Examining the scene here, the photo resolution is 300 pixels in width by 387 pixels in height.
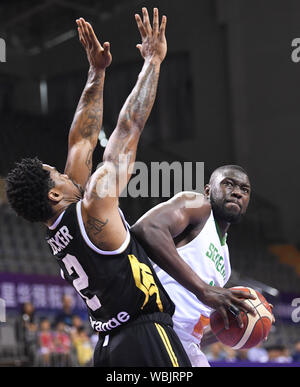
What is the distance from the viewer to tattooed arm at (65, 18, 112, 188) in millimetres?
3203

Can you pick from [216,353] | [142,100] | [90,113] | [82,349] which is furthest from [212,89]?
[142,100]

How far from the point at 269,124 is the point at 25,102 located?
223 inches

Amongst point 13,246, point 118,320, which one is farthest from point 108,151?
point 13,246

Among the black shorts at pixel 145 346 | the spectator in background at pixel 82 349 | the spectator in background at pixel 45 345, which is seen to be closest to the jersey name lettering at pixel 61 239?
the black shorts at pixel 145 346

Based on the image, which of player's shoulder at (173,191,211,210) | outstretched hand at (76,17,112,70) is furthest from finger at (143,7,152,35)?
player's shoulder at (173,191,211,210)

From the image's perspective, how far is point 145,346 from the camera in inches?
104

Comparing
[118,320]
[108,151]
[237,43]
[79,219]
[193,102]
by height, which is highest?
[237,43]

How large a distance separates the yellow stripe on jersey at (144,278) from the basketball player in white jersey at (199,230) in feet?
0.26

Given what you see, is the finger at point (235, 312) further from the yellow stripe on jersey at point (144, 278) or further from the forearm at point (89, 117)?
the forearm at point (89, 117)

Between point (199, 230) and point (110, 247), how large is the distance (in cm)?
73

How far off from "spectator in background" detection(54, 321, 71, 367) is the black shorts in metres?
4.90

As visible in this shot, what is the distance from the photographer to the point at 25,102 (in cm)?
1517

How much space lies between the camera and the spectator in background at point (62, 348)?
7418 millimetres

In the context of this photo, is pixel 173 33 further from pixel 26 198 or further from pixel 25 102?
pixel 26 198
